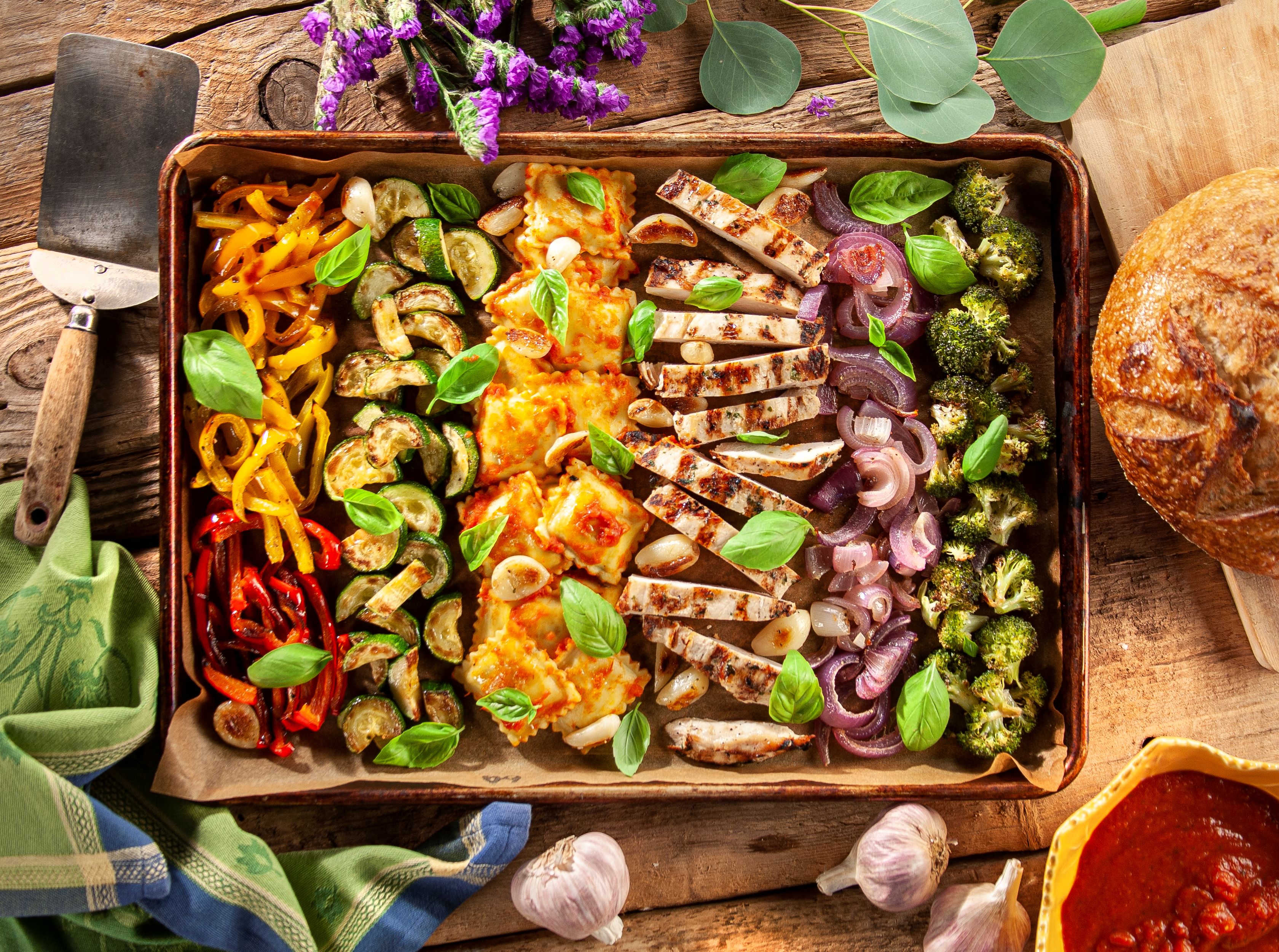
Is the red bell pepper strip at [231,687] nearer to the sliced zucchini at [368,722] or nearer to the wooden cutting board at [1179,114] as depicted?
the sliced zucchini at [368,722]

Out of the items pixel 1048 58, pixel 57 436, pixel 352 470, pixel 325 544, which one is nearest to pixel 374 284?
pixel 352 470

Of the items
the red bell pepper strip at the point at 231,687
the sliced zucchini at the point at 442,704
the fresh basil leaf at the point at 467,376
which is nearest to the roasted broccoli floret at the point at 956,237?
the fresh basil leaf at the point at 467,376

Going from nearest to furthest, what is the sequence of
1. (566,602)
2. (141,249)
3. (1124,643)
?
1. (566,602)
2. (141,249)
3. (1124,643)

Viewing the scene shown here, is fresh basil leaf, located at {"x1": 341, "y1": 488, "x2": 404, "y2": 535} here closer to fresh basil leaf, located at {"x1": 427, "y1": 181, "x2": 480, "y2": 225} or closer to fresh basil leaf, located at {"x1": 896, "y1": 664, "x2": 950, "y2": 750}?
fresh basil leaf, located at {"x1": 427, "y1": 181, "x2": 480, "y2": 225}

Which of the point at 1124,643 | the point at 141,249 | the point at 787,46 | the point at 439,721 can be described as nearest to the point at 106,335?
the point at 141,249

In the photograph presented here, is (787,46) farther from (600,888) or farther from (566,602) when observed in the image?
(600,888)

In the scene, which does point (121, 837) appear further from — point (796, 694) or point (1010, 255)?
point (1010, 255)
